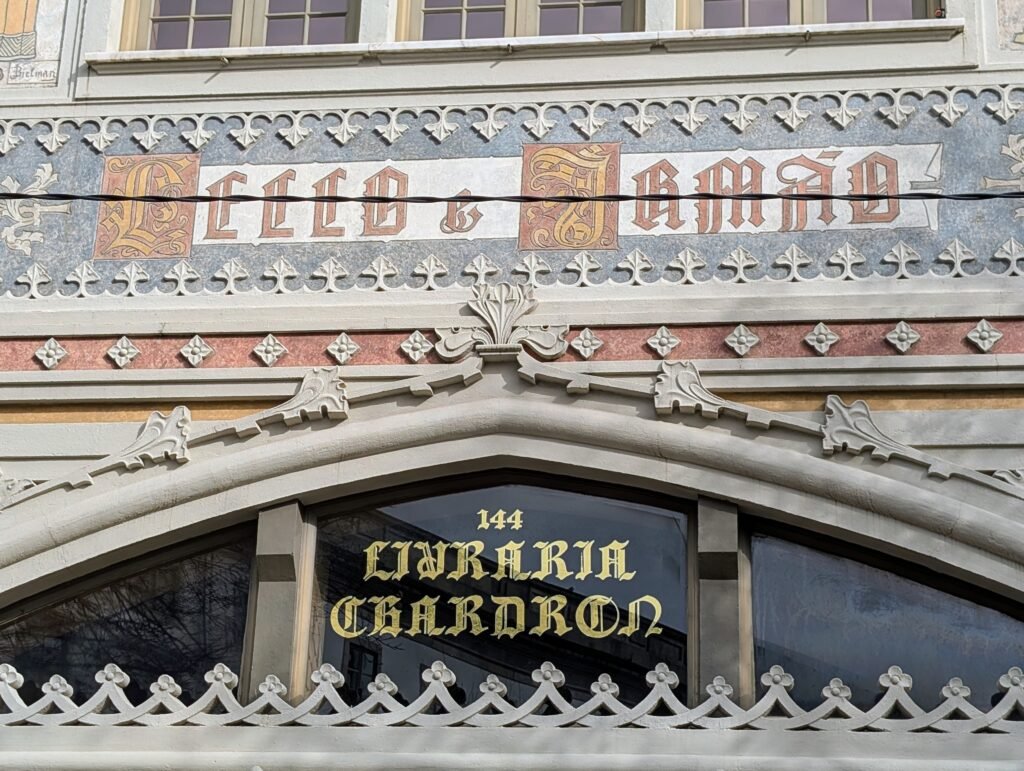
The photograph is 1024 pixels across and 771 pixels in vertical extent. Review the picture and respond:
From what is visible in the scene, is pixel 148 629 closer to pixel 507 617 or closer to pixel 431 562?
pixel 431 562

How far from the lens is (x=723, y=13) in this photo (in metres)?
11.3

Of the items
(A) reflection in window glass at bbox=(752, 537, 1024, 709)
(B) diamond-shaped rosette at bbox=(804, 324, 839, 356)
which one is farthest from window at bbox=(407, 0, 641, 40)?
(A) reflection in window glass at bbox=(752, 537, 1024, 709)

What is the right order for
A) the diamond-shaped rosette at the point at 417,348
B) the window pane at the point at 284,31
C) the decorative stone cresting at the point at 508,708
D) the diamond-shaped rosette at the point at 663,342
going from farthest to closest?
1. the window pane at the point at 284,31
2. the diamond-shaped rosette at the point at 417,348
3. the diamond-shaped rosette at the point at 663,342
4. the decorative stone cresting at the point at 508,708

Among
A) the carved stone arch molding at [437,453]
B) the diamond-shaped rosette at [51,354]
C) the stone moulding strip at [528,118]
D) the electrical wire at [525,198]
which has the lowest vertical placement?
the carved stone arch molding at [437,453]

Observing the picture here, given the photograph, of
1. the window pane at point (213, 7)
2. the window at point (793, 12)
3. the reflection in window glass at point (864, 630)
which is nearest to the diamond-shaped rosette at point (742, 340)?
the reflection in window glass at point (864, 630)

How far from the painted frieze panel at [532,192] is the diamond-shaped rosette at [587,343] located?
1.08 feet

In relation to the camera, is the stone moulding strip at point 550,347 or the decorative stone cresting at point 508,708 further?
the stone moulding strip at point 550,347

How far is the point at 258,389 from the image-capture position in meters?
10.3

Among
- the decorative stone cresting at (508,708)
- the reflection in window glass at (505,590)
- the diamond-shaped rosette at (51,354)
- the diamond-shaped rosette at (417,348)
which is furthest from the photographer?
the diamond-shaped rosette at (51,354)

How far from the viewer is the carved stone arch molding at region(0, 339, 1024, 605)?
9.81 m

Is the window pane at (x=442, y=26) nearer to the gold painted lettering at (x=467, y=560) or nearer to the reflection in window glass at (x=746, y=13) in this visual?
the reflection in window glass at (x=746, y=13)

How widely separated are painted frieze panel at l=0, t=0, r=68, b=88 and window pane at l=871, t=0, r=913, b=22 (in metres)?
4.59

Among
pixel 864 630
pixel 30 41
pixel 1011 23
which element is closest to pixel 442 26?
pixel 30 41

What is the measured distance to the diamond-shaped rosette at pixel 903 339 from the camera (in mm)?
9992
